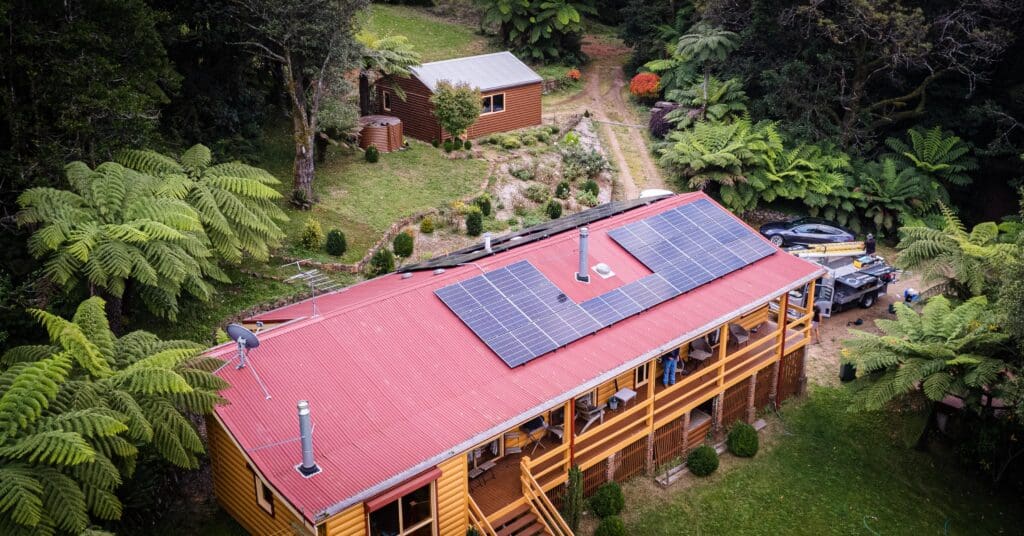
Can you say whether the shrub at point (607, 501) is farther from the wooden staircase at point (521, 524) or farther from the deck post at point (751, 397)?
the deck post at point (751, 397)

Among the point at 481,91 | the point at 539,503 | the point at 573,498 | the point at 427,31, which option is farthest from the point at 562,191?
the point at 427,31

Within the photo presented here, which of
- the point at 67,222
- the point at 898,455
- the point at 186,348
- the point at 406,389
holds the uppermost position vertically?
the point at 67,222

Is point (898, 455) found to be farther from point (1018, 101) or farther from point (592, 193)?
point (1018, 101)

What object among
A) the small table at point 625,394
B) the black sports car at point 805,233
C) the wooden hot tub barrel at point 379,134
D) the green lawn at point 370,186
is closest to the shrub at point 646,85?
the green lawn at point 370,186

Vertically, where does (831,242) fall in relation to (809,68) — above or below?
below

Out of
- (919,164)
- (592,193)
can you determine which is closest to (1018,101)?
(919,164)

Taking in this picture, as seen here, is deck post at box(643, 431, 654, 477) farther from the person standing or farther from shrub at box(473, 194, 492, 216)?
the person standing

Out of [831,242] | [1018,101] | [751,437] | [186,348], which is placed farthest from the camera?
[1018,101]
